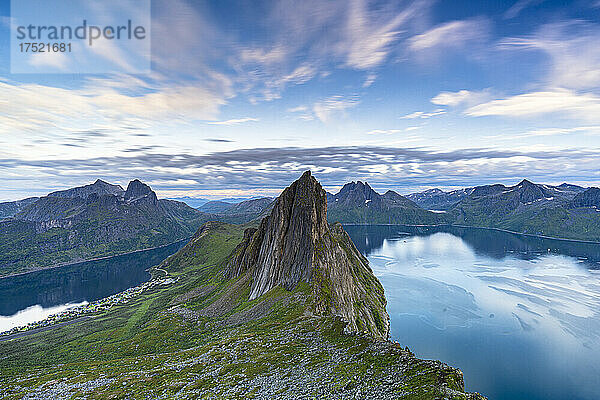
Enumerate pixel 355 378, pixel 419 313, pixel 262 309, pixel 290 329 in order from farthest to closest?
pixel 419 313 → pixel 262 309 → pixel 290 329 → pixel 355 378

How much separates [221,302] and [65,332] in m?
85.3

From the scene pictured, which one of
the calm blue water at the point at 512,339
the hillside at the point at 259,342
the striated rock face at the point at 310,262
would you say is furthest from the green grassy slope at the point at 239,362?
the calm blue water at the point at 512,339

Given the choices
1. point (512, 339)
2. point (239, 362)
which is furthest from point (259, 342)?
point (512, 339)

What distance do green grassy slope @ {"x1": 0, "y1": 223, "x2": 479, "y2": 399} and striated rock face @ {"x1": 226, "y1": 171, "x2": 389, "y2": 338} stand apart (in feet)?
22.6

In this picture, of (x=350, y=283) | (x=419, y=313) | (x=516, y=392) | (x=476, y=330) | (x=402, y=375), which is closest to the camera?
(x=402, y=375)

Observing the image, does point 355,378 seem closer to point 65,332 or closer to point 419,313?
point 419,313

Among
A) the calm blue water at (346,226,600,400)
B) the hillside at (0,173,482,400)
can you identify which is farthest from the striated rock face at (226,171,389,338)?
the calm blue water at (346,226,600,400)

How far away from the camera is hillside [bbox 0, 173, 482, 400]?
51844mm

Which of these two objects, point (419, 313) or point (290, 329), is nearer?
point (290, 329)

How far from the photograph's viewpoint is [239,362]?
6719 cm

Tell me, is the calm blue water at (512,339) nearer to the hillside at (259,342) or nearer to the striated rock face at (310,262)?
the striated rock face at (310,262)

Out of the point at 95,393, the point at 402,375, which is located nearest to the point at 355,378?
the point at 402,375

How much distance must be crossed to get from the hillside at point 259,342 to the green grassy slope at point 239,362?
1.02 ft

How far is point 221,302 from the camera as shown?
14538 cm
